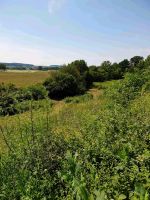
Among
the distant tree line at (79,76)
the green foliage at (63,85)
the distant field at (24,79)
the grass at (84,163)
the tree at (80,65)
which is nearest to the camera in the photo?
the grass at (84,163)

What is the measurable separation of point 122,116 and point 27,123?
5.77 ft

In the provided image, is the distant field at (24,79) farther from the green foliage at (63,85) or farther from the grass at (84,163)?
the grass at (84,163)

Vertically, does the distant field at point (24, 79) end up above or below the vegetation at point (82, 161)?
below

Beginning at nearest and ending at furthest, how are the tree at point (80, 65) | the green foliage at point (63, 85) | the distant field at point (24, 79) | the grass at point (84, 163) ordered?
the grass at point (84, 163) → the green foliage at point (63, 85) → the tree at point (80, 65) → the distant field at point (24, 79)

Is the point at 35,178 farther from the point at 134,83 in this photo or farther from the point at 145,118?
the point at 134,83

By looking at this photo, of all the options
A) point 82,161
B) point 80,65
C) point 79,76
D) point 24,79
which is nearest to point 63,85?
point 79,76

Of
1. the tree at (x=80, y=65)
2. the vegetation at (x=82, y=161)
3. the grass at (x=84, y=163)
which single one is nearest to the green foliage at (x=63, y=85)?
the tree at (x=80, y=65)

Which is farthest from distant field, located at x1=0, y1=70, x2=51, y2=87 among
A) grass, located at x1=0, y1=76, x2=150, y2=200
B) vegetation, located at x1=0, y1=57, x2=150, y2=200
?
grass, located at x1=0, y1=76, x2=150, y2=200

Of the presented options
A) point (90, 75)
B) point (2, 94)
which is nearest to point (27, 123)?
point (2, 94)

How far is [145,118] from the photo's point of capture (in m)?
5.46

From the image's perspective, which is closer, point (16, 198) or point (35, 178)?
point (16, 198)

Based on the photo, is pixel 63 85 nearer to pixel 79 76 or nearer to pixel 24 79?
pixel 79 76

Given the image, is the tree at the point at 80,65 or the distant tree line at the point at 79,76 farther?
the tree at the point at 80,65

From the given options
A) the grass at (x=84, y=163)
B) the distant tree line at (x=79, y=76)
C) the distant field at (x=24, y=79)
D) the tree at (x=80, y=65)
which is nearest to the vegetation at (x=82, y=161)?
the grass at (x=84, y=163)
